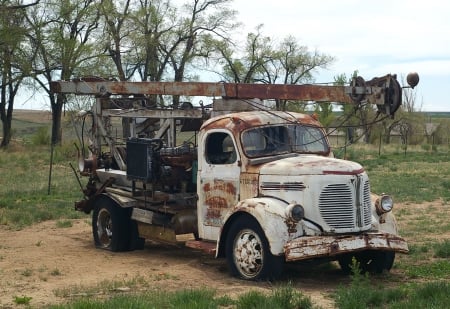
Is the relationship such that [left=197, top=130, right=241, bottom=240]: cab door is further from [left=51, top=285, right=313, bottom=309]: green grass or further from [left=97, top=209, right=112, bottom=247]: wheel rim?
[left=97, top=209, right=112, bottom=247]: wheel rim

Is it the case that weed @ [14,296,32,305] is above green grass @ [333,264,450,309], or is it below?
below

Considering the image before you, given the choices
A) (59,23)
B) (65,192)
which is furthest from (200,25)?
(65,192)

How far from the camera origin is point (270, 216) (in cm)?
906

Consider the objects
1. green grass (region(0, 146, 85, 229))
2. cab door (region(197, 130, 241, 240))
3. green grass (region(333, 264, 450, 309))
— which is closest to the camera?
green grass (region(333, 264, 450, 309))

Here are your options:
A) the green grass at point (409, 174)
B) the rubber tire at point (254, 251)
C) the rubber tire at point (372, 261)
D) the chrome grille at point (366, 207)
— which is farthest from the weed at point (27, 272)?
the green grass at point (409, 174)

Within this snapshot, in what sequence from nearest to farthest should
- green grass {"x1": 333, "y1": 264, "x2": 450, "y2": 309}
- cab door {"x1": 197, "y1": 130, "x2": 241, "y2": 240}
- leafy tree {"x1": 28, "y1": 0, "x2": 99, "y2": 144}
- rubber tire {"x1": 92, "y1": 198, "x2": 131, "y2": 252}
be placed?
1. green grass {"x1": 333, "y1": 264, "x2": 450, "y2": 309}
2. cab door {"x1": 197, "y1": 130, "x2": 241, "y2": 240}
3. rubber tire {"x1": 92, "y1": 198, "x2": 131, "y2": 252}
4. leafy tree {"x1": 28, "y1": 0, "x2": 99, "y2": 144}

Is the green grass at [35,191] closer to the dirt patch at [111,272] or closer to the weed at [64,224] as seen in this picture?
the weed at [64,224]

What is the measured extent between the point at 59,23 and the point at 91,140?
32786 mm

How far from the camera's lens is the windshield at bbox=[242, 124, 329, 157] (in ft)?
33.2

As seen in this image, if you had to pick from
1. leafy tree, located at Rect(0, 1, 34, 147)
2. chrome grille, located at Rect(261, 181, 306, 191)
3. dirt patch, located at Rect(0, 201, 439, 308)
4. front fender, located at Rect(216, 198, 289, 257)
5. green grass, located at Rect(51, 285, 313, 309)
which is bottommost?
dirt patch, located at Rect(0, 201, 439, 308)

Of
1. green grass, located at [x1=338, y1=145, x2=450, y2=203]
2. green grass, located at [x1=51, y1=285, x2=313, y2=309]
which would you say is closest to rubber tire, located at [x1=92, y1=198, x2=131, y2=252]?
green grass, located at [x1=51, y1=285, x2=313, y2=309]

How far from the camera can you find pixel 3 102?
4809cm

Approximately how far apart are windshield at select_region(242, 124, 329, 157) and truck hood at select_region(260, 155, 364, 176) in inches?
17.6

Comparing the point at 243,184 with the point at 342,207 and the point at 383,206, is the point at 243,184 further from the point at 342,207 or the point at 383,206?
the point at 383,206
